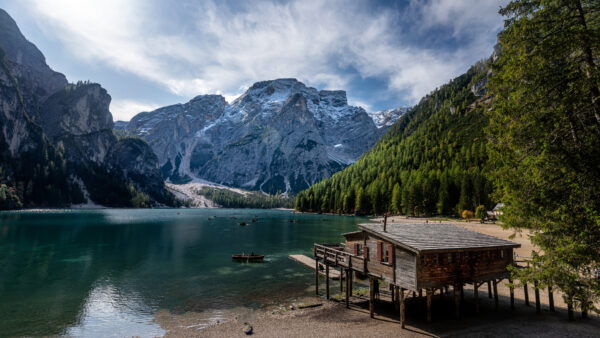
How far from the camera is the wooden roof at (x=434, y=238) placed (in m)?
21.7

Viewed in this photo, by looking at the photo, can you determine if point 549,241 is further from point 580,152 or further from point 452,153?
point 452,153

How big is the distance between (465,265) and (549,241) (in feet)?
34.0

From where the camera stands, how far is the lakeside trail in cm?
2155

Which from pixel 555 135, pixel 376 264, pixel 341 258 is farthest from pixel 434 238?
pixel 555 135

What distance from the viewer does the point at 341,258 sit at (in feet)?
97.9

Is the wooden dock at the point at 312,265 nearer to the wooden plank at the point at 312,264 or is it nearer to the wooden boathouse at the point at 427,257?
the wooden plank at the point at 312,264

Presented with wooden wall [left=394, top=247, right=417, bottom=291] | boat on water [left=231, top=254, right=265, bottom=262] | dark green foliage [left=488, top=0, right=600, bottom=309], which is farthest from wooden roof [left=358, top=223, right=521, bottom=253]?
boat on water [left=231, top=254, right=265, bottom=262]

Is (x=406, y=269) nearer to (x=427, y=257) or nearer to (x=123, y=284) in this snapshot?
(x=427, y=257)

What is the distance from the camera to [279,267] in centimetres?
4788

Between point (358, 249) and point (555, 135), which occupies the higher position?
point (555, 135)

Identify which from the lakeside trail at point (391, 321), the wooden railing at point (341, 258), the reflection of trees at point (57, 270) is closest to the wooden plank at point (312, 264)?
the wooden railing at point (341, 258)

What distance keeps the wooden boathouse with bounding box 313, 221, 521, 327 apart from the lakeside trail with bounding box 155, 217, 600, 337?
132 cm

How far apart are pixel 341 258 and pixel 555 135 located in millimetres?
20548

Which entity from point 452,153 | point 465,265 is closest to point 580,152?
point 465,265
